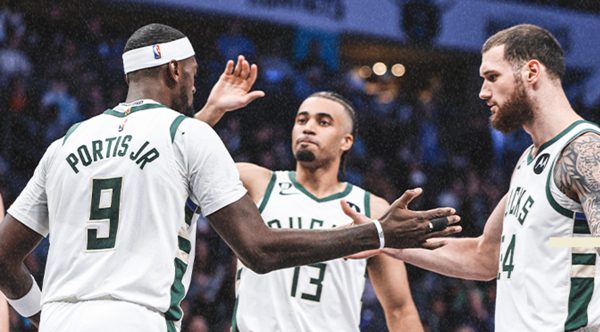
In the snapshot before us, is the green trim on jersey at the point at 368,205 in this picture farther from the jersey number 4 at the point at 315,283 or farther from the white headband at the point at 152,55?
the white headband at the point at 152,55

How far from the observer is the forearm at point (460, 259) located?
5047 mm

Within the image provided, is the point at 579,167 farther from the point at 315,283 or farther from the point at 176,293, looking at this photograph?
the point at 315,283

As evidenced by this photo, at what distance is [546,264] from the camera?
4.18 metres

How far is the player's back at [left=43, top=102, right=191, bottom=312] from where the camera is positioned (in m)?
3.62

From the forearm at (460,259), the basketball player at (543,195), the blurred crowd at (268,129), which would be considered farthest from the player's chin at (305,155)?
the blurred crowd at (268,129)

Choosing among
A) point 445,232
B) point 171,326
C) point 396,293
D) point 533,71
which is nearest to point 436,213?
point 445,232

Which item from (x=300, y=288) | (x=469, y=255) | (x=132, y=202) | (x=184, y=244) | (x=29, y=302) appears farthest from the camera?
(x=300, y=288)

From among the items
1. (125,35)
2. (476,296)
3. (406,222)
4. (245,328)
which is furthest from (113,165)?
(125,35)

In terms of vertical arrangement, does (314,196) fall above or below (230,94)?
below

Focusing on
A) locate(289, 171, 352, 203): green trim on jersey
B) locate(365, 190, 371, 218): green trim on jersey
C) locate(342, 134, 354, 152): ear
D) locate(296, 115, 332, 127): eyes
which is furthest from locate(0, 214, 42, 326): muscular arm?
locate(342, 134, 354, 152): ear

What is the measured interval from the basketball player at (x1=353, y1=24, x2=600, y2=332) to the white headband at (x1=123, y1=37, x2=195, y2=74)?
5.12ft

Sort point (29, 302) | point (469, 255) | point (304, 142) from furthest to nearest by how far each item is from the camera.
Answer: point (304, 142) < point (469, 255) < point (29, 302)

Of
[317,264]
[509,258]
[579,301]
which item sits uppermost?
[509,258]

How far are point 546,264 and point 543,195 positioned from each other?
0.31 m
